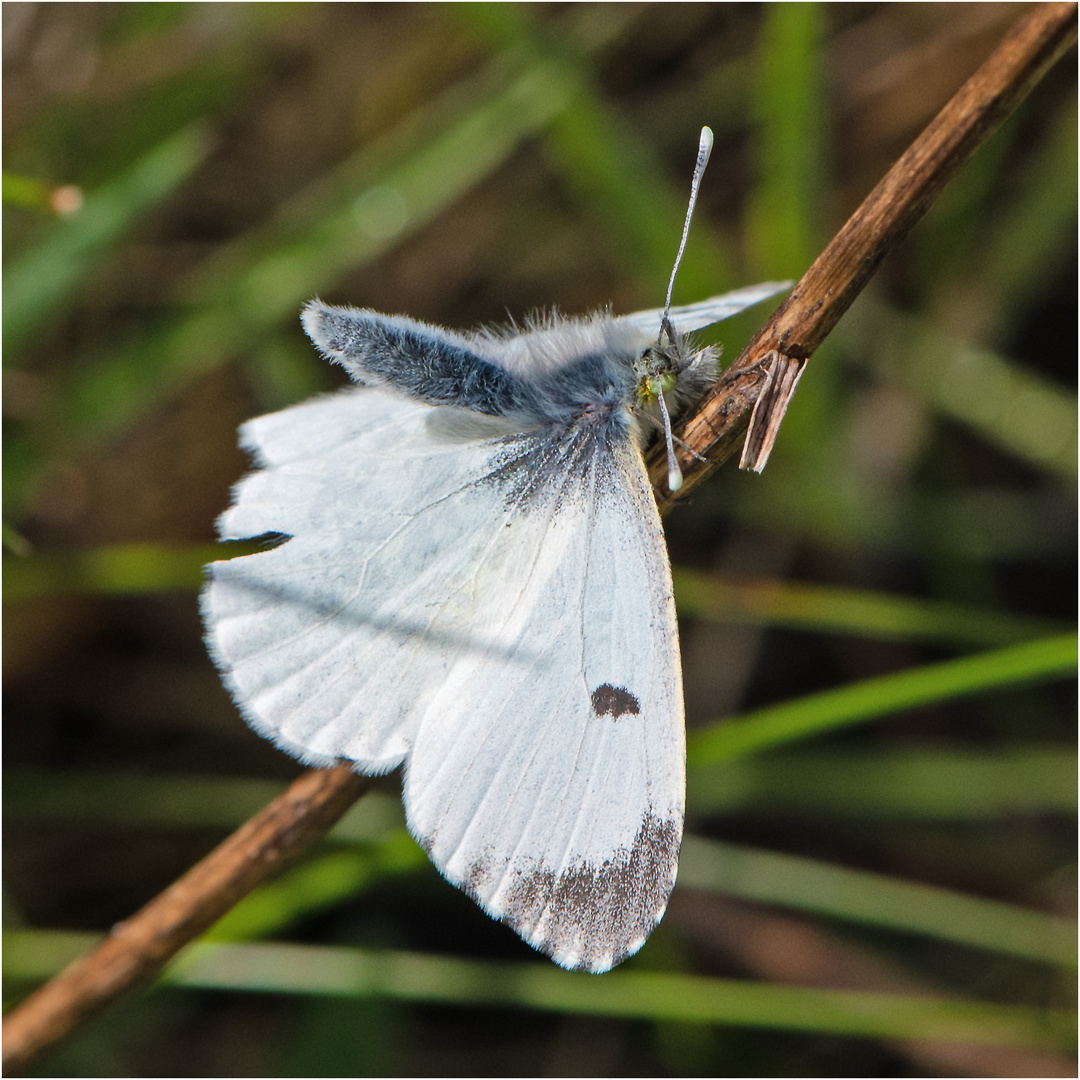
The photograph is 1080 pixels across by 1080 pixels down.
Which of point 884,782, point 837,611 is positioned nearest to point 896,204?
point 837,611

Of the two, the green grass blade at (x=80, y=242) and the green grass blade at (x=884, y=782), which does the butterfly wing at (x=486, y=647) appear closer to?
the green grass blade at (x=80, y=242)

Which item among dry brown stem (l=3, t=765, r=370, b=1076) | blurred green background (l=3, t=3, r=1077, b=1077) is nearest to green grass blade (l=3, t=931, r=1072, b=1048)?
blurred green background (l=3, t=3, r=1077, b=1077)

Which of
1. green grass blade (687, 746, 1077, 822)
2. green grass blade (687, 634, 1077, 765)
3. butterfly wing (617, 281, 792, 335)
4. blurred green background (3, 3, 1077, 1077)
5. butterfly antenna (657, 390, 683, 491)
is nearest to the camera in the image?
butterfly antenna (657, 390, 683, 491)

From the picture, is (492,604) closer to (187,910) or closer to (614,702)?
(614,702)

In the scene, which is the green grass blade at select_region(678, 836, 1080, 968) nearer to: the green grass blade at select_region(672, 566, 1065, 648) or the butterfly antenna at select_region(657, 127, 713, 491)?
the green grass blade at select_region(672, 566, 1065, 648)

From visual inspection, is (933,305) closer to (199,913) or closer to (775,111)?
(775,111)

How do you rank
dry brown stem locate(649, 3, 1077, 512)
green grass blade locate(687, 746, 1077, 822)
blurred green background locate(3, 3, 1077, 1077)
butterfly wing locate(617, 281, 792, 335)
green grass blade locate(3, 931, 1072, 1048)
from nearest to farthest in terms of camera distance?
dry brown stem locate(649, 3, 1077, 512) → butterfly wing locate(617, 281, 792, 335) → green grass blade locate(3, 931, 1072, 1048) → blurred green background locate(3, 3, 1077, 1077) → green grass blade locate(687, 746, 1077, 822)

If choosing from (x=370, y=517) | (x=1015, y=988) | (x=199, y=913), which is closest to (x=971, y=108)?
(x=370, y=517)

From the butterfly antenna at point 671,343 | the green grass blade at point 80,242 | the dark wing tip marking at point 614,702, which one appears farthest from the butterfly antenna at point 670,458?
the green grass blade at point 80,242
